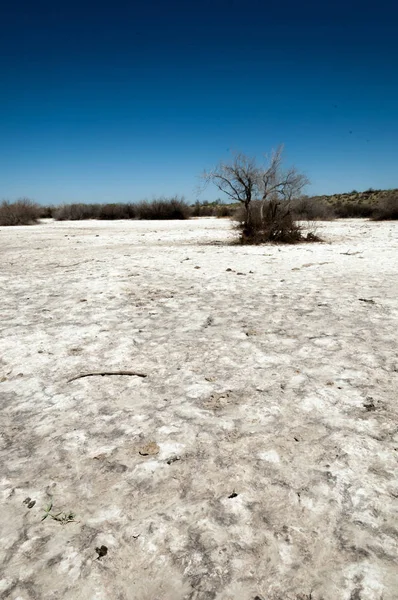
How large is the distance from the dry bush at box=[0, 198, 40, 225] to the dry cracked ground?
927 inches

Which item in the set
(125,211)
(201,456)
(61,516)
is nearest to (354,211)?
(125,211)

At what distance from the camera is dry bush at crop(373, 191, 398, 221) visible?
75.5 feet

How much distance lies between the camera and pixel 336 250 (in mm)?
9680

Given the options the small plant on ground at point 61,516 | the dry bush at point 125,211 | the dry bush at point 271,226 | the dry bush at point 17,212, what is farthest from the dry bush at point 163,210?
the small plant on ground at point 61,516

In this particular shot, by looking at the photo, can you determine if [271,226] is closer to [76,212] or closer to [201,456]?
[201,456]

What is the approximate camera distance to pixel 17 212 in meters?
24.5

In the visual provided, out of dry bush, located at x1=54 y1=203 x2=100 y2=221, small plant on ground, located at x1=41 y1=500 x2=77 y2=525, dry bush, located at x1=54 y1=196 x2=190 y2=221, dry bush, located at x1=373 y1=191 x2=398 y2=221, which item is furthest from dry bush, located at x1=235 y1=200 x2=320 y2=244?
dry bush, located at x1=54 y1=203 x2=100 y2=221

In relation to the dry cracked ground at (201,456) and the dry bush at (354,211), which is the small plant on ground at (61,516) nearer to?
the dry cracked ground at (201,456)

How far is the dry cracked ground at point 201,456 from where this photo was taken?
123 centimetres

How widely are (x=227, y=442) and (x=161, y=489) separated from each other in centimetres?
44

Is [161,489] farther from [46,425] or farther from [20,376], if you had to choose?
[20,376]

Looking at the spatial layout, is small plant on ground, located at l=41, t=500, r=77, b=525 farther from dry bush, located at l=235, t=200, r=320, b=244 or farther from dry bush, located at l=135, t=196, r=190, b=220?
dry bush, located at l=135, t=196, r=190, b=220

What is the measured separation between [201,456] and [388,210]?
25314mm

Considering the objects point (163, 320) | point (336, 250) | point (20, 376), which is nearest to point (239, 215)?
point (336, 250)
